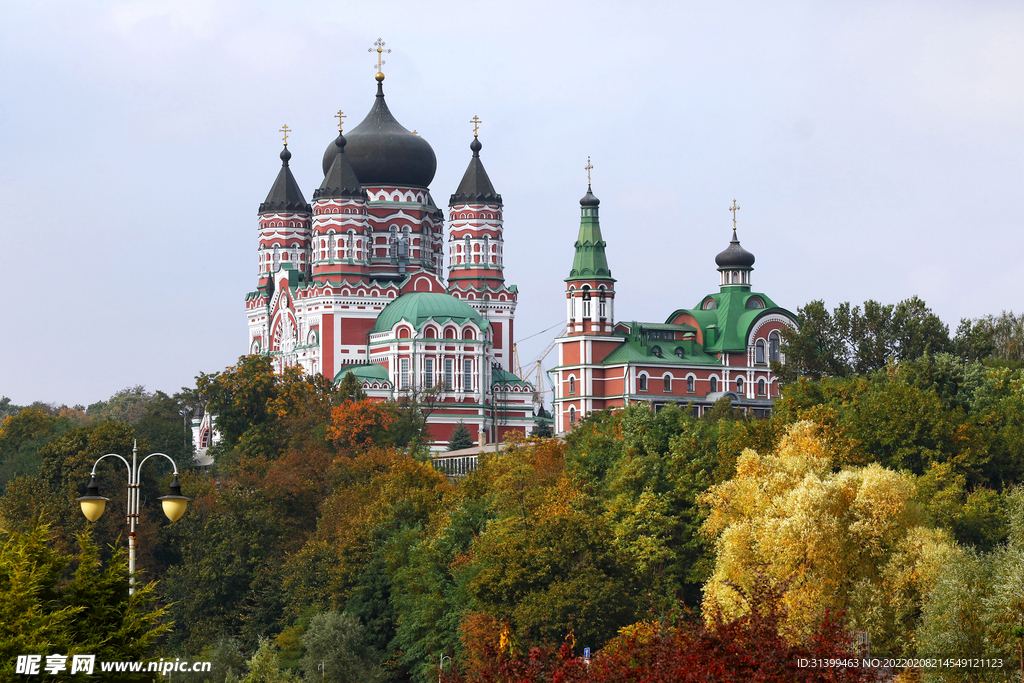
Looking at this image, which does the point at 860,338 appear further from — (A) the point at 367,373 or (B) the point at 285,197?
(B) the point at 285,197

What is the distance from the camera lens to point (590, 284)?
79750 mm

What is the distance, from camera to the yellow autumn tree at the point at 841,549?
35.4 metres

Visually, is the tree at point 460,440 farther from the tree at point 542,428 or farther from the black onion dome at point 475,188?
Result: the black onion dome at point 475,188

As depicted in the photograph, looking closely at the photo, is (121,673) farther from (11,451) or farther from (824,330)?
(11,451)

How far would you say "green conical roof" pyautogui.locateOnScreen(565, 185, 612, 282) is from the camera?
8000 cm

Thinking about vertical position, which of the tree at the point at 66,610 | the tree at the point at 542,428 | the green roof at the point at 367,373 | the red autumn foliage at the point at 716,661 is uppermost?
the green roof at the point at 367,373

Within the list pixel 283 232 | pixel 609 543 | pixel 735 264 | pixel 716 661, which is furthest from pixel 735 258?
pixel 716 661

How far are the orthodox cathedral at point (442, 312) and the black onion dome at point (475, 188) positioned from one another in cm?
8

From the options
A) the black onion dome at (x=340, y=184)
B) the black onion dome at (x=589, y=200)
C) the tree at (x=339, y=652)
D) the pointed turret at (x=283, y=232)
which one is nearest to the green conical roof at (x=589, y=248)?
the black onion dome at (x=589, y=200)

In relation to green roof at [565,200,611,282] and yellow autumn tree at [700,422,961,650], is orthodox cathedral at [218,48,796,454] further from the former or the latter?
yellow autumn tree at [700,422,961,650]

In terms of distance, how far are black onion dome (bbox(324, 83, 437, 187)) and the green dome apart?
766cm

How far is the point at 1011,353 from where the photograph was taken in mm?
72125

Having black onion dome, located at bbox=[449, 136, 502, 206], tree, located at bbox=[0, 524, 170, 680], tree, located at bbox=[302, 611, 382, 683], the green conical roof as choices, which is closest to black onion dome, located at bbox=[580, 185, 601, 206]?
the green conical roof

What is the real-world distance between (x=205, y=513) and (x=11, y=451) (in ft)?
85.1
